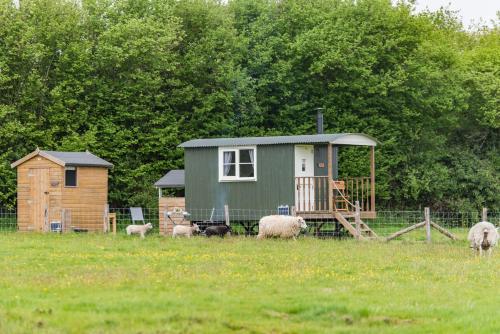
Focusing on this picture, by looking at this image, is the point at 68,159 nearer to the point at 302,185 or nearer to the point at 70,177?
the point at 70,177

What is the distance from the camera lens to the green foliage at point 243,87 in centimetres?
4044

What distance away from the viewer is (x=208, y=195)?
3288cm

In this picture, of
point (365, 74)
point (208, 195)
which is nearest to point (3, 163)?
point (208, 195)

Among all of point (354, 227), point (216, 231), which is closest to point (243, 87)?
point (354, 227)

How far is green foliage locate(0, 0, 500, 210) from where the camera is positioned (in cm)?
4044

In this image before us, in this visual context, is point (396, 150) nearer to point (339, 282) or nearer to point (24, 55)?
point (24, 55)

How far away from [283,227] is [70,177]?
9.89 metres

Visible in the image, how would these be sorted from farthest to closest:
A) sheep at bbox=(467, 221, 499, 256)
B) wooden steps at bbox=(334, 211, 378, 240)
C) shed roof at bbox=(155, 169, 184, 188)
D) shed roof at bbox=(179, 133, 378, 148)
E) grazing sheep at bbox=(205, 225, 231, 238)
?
1. shed roof at bbox=(155, 169, 184, 188)
2. shed roof at bbox=(179, 133, 378, 148)
3. grazing sheep at bbox=(205, 225, 231, 238)
4. wooden steps at bbox=(334, 211, 378, 240)
5. sheep at bbox=(467, 221, 499, 256)

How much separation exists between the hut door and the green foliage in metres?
4.08

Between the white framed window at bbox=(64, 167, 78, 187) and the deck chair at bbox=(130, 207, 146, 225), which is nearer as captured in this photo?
the white framed window at bbox=(64, 167, 78, 187)

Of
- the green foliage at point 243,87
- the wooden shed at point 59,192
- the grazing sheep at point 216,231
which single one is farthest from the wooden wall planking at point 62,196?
the grazing sheep at point 216,231

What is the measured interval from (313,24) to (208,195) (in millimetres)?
16530

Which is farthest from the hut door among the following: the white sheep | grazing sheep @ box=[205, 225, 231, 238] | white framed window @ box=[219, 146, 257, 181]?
the white sheep

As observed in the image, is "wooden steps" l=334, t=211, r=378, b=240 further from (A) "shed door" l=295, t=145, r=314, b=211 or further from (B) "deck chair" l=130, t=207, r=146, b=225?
(B) "deck chair" l=130, t=207, r=146, b=225
